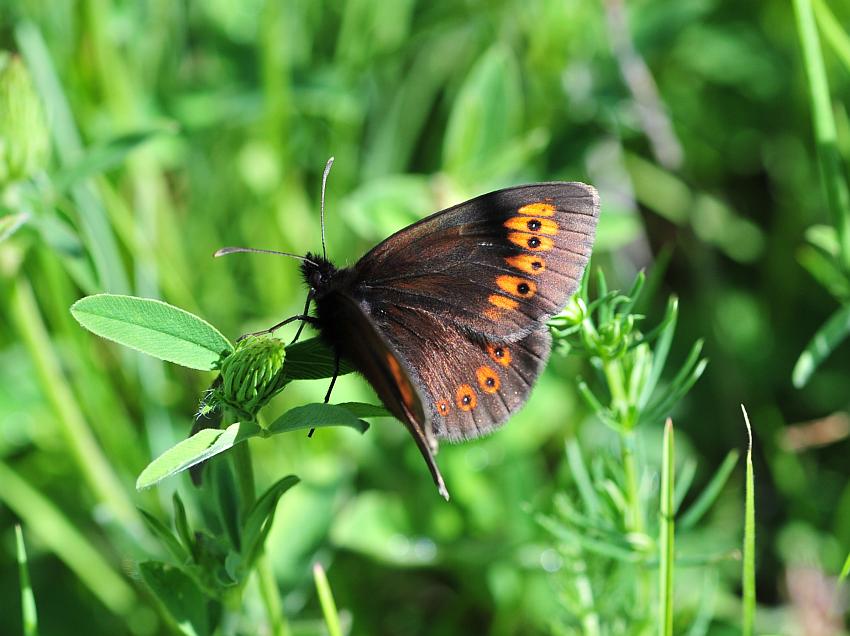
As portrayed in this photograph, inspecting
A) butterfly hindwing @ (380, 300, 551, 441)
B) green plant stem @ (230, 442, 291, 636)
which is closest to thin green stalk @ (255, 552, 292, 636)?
green plant stem @ (230, 442, 291, 636)

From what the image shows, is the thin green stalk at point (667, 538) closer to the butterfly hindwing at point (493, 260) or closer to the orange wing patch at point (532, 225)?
the butterfly hindwing at point (493, 260)

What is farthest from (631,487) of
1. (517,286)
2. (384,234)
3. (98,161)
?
(98,161)

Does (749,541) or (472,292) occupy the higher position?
(472,292)

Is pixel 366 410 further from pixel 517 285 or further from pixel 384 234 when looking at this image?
pixel 384 234

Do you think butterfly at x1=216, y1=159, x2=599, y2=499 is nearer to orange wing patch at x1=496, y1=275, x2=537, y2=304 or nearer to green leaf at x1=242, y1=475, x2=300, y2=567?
orange wing patch at x1=496, y1=275, x2=537, y2=304

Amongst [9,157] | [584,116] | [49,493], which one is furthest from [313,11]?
[49,493]
